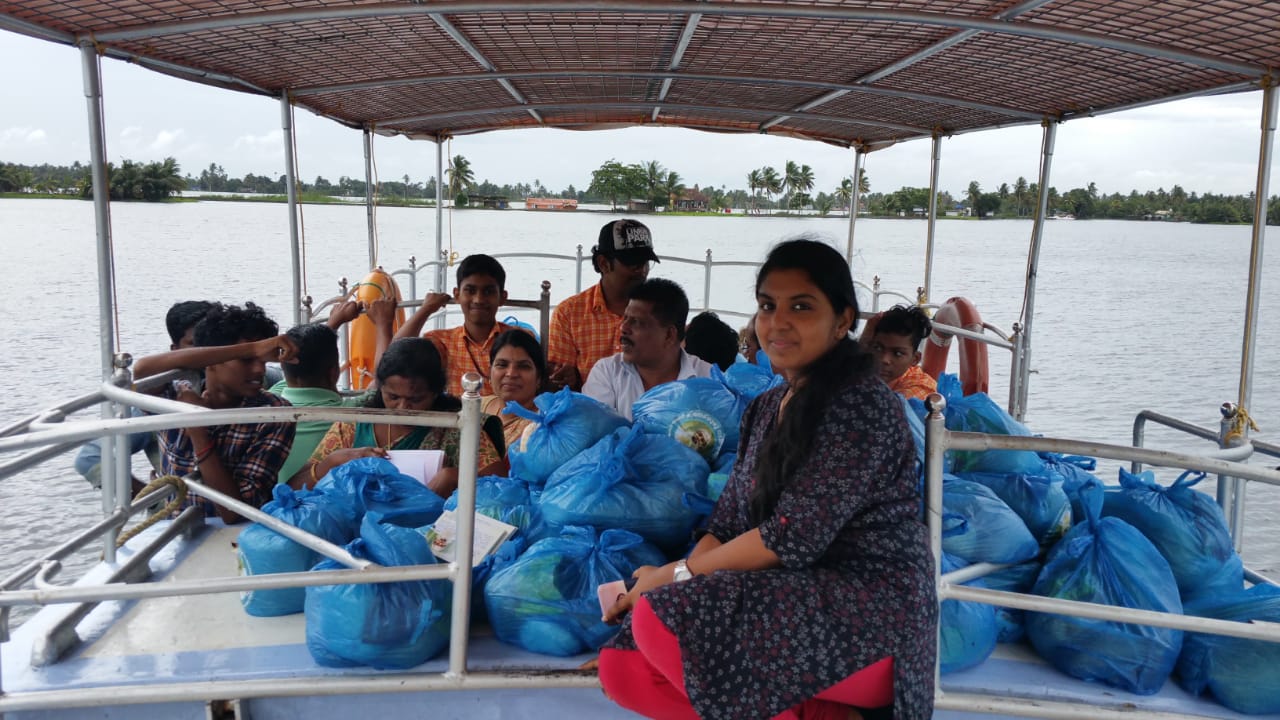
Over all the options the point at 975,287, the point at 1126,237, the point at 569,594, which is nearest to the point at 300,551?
the point at 569,594

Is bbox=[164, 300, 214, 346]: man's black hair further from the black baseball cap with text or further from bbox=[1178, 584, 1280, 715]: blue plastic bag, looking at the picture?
bbox=[1178, 584, 1280, 715]: blue plastic bag

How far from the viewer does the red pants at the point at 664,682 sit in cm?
161

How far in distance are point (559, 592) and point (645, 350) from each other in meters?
1.50

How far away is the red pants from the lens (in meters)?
1.61

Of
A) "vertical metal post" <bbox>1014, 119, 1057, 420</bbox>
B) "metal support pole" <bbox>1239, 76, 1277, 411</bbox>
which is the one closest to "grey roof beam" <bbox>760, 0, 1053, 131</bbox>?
"metal support pole" <bbox>1239, 76, 1277, 411</bbox>

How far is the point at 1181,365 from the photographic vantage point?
12.4 m

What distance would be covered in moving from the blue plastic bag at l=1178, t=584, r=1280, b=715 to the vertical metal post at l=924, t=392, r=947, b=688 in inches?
31.2

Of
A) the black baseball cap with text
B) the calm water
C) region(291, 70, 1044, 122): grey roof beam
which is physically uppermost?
region(291, 70, 1044, 122): grey roof beam

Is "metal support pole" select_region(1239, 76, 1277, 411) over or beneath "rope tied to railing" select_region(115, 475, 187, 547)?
over

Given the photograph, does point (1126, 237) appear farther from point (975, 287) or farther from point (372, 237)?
point (372, 237)

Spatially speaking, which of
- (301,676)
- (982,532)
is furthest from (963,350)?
(301,676)

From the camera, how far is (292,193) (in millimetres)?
4492

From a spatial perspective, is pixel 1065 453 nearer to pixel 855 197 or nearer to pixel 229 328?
pixel 229 328

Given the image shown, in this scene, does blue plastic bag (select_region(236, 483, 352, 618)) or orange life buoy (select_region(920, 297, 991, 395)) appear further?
orange life buoy (select_region(920, 297, 991, 395))
